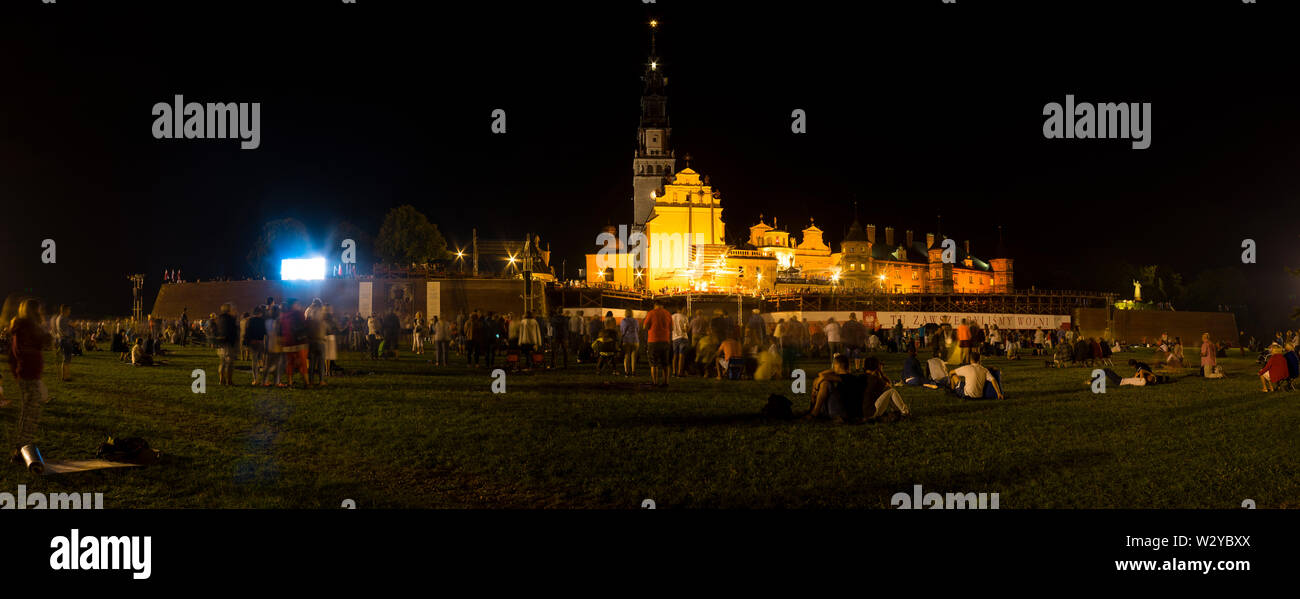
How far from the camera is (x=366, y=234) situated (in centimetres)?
9144

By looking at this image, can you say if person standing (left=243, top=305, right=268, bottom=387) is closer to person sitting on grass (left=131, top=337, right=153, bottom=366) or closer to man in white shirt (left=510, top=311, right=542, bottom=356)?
man in white shirt (left=510, top=311, right=542, bottom=356)

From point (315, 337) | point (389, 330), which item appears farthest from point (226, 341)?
point (389, 330)

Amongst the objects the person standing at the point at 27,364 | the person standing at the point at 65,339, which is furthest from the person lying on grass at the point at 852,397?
the person standing at the point at 65,339

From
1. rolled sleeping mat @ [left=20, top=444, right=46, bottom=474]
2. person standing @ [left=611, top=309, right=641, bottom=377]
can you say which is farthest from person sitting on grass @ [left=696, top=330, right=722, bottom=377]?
rolled sleeping mat @ [left=20, top=444, right=46, bottom=474]

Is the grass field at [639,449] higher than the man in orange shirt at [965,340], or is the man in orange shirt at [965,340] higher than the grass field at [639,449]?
the man in orange shirt at [965,340]

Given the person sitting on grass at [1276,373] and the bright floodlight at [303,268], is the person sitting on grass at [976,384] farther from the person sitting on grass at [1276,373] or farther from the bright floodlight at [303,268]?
the bright floodlight at [303,268]

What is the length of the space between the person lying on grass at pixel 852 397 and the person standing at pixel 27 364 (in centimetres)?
982

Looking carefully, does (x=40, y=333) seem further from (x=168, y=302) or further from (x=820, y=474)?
(x=168, y=302)

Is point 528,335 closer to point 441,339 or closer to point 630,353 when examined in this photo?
point 630,353

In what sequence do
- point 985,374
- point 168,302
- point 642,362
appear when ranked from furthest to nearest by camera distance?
1. point 168,302
2. point 642,362
3. point 985,374

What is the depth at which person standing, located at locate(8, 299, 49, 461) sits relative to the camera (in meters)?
8.43

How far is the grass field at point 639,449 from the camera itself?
7.67 meters

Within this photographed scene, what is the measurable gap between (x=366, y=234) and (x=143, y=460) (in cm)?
8751
